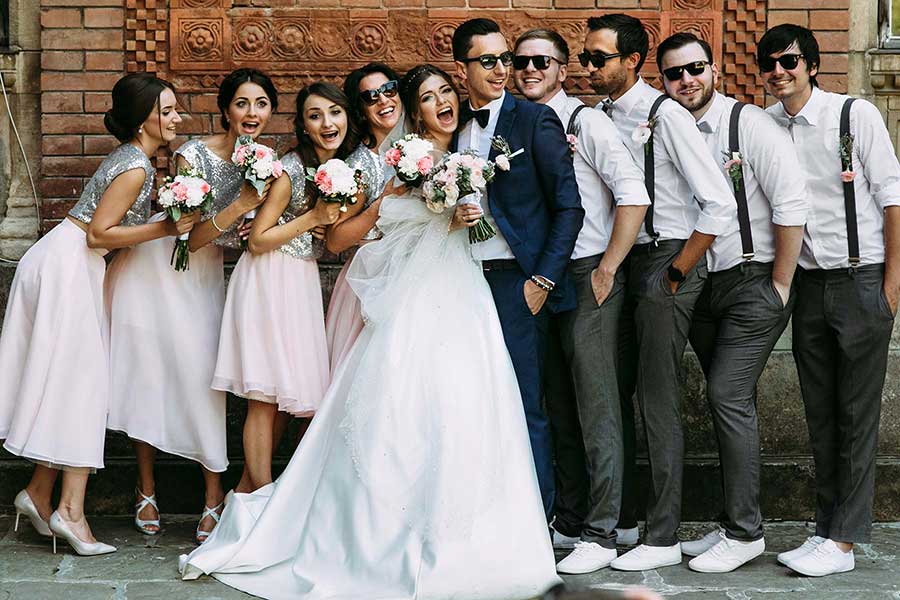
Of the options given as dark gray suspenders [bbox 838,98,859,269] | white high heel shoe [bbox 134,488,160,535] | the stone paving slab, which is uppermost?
dark gray suspenders [bbox 838,98,859,269]

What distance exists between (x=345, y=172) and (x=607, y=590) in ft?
12.3

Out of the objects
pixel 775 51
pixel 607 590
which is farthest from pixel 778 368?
pixel 607 590

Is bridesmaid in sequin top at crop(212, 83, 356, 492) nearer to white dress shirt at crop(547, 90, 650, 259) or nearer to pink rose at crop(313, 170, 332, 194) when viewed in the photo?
pink rose at crop(313, 170, 332, 194)

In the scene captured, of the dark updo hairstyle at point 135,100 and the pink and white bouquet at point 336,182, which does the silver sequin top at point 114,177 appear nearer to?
the dark updo hairstyle at point 135,100

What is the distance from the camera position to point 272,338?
606 centimetres

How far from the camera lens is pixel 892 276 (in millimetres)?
5645

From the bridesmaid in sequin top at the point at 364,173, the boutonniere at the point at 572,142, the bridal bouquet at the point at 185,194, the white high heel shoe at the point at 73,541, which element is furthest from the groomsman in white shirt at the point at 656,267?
the white high heel shoe at the point at 73,541

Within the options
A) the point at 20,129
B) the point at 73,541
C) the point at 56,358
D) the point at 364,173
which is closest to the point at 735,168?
the point at 364,173

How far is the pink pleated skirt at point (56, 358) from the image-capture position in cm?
593

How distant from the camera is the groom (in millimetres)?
5719

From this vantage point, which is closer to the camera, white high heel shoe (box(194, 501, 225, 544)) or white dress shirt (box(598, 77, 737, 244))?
white dress shirt (box(598, 77, 737, 244))

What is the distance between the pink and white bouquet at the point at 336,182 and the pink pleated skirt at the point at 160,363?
902 millimetres

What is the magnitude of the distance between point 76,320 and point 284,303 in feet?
3.13

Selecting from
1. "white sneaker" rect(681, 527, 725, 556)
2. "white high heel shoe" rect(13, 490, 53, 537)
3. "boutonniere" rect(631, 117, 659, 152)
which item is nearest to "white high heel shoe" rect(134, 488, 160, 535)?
"white high heel shoe" rect(13, 490, 53, 537)
